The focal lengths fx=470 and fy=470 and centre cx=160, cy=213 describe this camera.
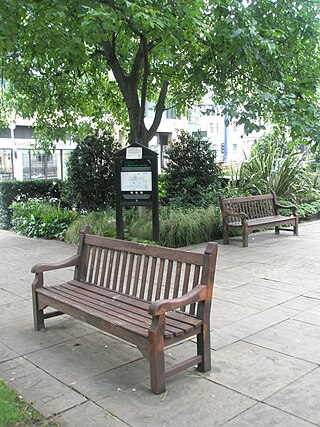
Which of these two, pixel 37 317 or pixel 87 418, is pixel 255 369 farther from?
pixel 37 317

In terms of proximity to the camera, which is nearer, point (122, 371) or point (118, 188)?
point (122, 371)

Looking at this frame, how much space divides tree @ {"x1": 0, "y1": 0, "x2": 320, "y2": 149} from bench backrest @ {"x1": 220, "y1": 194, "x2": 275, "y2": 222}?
1.85 m

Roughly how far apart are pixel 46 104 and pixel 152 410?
9.60 m

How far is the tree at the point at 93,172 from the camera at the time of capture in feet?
37.7

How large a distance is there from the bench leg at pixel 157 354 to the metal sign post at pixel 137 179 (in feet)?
17.6

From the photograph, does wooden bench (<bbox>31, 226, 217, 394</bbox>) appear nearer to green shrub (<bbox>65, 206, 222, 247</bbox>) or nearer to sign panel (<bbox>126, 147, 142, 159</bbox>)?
sign panel (<bbox>126, 147, 142, 159</bbox>)

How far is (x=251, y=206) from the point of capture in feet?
34.1

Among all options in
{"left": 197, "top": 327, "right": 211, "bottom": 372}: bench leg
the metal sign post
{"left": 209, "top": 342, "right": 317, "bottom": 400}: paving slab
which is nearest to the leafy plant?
the metal sign post

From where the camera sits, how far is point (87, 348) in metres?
4.28

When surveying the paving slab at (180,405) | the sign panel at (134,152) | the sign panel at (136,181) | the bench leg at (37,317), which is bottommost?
the paving slab at (180,405)

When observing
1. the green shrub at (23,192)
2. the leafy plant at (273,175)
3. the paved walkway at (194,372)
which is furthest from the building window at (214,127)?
the paved walkway at (194,372)

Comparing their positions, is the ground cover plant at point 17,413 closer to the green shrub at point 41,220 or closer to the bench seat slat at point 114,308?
the bench seat slat at point 114,308

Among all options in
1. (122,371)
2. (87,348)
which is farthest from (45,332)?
(122,371)

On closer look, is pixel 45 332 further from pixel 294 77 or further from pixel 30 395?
pixel 294 77
